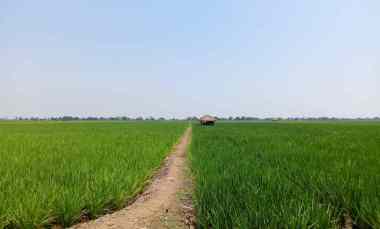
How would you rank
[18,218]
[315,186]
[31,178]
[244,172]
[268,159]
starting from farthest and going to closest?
[268,159]
[244,172]
[31,178]
[315,186]
[18,218]

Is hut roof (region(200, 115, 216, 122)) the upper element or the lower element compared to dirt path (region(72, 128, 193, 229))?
upper

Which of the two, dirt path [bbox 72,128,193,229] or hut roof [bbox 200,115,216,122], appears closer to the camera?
dirt path [bbox 72,128,193,229]

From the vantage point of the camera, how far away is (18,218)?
2.92 m

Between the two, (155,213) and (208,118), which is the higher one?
(208,118)

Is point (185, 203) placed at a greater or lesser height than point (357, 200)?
lesser

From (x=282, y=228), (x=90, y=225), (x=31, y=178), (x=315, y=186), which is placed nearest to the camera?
(x=282, y=228)

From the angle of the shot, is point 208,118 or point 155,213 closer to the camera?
point 155,213

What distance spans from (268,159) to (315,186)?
3.29m

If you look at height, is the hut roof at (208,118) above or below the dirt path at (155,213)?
above

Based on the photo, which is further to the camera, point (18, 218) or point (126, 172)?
point (126, 172)

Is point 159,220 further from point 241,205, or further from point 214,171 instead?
point 214,171

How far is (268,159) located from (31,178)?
237 inches

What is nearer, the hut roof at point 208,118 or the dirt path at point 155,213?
the dirt path at point 155,213

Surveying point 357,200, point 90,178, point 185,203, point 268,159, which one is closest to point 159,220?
point 185,203
